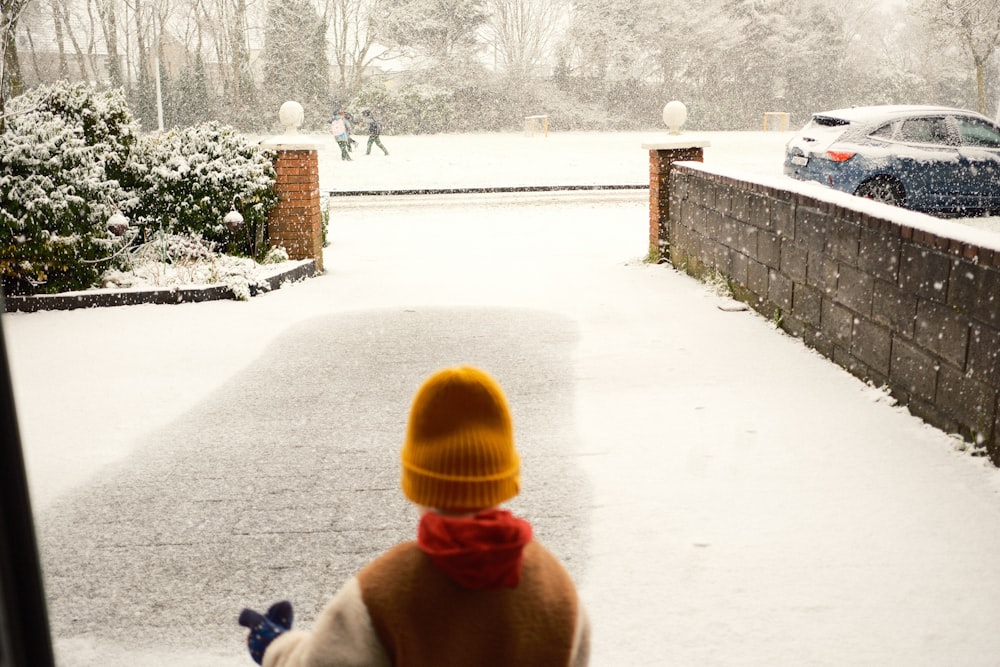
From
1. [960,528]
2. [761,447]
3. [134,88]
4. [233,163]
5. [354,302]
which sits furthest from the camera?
[134,88]

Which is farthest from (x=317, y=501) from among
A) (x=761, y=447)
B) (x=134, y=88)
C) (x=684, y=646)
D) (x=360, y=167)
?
(x=134, y=88)

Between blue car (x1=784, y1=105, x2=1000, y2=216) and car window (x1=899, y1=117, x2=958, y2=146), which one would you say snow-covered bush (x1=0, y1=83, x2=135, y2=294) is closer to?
blue car (x1=784, y1=105, x2=1000, y2=216)

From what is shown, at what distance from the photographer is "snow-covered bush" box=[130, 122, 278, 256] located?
32.2 ft

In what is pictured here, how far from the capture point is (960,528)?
4.09 m

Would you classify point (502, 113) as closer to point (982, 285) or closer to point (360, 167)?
point (360, 167)

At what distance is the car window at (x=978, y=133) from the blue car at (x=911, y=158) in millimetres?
13

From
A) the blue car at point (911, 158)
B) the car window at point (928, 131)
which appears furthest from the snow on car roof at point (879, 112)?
the car window at point (928, 131)

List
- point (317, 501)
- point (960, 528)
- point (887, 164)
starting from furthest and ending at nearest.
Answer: point (887, 164), point (317, 501), point (960, 528)

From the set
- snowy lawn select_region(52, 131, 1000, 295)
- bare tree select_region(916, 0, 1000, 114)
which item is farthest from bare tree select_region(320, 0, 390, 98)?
bare tree select_region(916, 0, 1000, 114)

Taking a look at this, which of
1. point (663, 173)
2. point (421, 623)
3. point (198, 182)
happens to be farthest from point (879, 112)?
point (421, 623)

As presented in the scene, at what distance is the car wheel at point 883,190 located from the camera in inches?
523

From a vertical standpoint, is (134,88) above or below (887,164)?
above

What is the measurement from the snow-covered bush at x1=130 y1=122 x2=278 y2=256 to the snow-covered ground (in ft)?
4.00

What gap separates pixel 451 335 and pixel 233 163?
12.4ft
